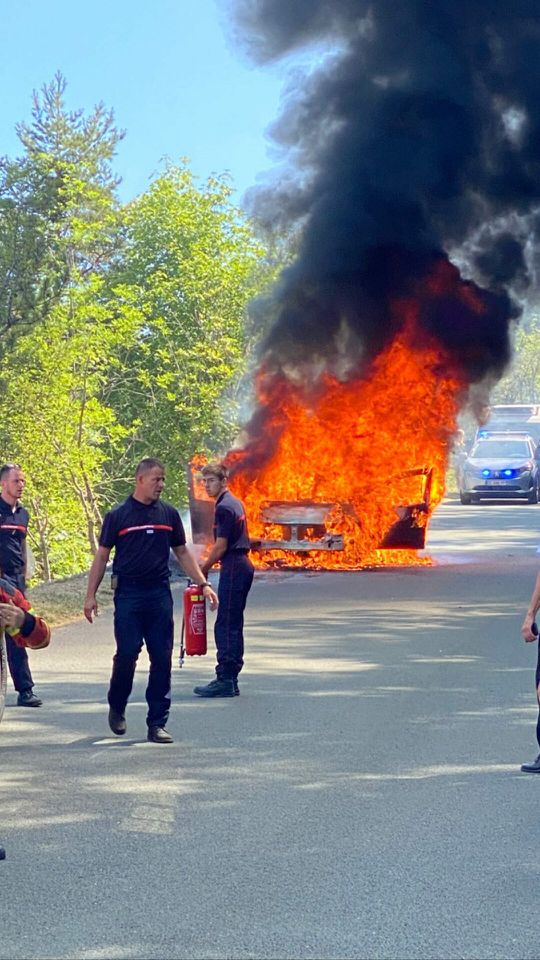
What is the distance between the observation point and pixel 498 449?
34.1 m

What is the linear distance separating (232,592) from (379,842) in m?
4.06

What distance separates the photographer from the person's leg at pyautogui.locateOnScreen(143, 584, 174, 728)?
789cm

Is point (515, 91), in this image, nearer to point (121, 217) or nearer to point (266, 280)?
point (266, 280)

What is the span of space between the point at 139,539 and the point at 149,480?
37 centimetres

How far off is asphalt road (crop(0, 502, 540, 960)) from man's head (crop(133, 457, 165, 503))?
1.48 metres

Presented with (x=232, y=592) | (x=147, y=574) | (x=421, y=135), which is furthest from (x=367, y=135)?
(x=147, y=574)

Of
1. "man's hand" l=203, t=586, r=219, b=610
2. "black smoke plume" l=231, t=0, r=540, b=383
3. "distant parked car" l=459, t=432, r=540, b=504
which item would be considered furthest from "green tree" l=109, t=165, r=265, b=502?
"man's hand" l=203, t=586, r=219, b=610

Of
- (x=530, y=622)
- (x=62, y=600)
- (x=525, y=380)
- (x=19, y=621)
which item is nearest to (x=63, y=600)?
(x=62, y=600)

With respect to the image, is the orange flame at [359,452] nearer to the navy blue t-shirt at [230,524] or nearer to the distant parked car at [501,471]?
the navy blue t-shirt at [230,524]

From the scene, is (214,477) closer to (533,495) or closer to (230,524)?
(230,524)

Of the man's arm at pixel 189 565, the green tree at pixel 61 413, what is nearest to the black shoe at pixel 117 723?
the man's arm at pixel 189 565

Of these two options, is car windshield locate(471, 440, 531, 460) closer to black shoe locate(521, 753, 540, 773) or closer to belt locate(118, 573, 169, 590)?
belt locate(118, 573, 169, 590)

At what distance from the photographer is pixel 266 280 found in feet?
107

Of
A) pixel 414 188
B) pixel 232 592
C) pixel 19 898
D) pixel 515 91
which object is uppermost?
pixel 515 91
